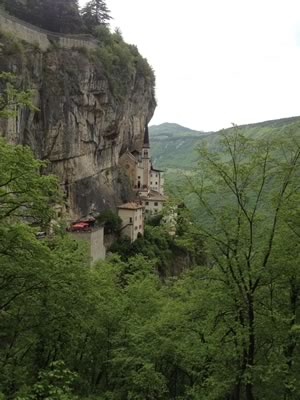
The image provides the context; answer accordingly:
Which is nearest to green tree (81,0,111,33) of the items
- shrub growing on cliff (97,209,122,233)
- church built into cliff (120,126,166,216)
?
church built into cliff (120,126,166,216)

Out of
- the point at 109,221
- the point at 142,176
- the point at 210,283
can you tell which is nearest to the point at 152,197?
the point at 142,176

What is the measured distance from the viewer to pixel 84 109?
5666 centimetres

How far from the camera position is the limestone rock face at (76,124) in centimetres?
4672

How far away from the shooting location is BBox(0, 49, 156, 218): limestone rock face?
4672cm

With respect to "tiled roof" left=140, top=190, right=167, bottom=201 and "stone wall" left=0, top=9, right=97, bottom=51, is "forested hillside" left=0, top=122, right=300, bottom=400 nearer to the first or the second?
"stone wall" left=0, top=9, right=97, bottom=51

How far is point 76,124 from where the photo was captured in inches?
2168

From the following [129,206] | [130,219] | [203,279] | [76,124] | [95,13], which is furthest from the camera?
[95,13]

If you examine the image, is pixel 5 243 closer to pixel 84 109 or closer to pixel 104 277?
pixel 104 277

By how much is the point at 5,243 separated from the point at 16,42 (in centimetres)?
3645

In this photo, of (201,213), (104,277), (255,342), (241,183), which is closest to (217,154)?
A: (241,183)

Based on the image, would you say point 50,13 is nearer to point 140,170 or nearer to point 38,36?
point 38,36

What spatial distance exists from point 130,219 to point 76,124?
16445mm

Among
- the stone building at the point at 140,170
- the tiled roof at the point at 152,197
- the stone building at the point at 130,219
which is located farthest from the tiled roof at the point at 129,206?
the tiled roof at the point at 152,197

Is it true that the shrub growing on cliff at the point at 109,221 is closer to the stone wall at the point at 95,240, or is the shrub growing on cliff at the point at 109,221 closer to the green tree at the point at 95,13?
the stone wall at the point at 95,240
